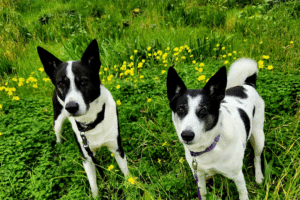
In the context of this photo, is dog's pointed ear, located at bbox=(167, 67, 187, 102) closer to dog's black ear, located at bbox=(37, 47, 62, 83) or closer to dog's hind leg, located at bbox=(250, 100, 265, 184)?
dog's hind leg, located at bbox=(250, 100, 265, 184)

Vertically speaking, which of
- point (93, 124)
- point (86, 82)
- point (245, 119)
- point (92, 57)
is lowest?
point (245, 119)

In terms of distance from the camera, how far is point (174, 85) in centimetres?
201

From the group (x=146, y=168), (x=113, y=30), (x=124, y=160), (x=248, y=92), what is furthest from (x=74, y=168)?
(x=113, y=30)

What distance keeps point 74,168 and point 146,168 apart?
3.08ft

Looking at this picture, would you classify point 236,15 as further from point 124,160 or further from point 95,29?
point 124,160

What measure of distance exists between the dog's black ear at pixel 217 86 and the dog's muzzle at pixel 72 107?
1.12 meters

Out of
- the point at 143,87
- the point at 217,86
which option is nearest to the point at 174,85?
the point at 217,86

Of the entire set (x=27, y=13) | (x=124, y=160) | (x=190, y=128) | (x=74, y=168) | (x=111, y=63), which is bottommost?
(x=74, y=168)

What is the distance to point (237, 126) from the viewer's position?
6.54ft

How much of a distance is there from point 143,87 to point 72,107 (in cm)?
209

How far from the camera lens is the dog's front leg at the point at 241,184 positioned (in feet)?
6.61

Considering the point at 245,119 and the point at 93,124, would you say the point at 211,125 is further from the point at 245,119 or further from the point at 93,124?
the point at 93,124

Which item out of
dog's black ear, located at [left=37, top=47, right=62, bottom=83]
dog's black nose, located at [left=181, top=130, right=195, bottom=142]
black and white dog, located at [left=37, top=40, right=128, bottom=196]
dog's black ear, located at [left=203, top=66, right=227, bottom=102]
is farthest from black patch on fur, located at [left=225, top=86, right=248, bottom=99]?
dog's black ear, located at [left=37, top=47, right=62, bottom=83]

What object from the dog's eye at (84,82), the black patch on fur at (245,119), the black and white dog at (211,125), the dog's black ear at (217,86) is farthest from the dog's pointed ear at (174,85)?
the dog's eye at (84,82)
